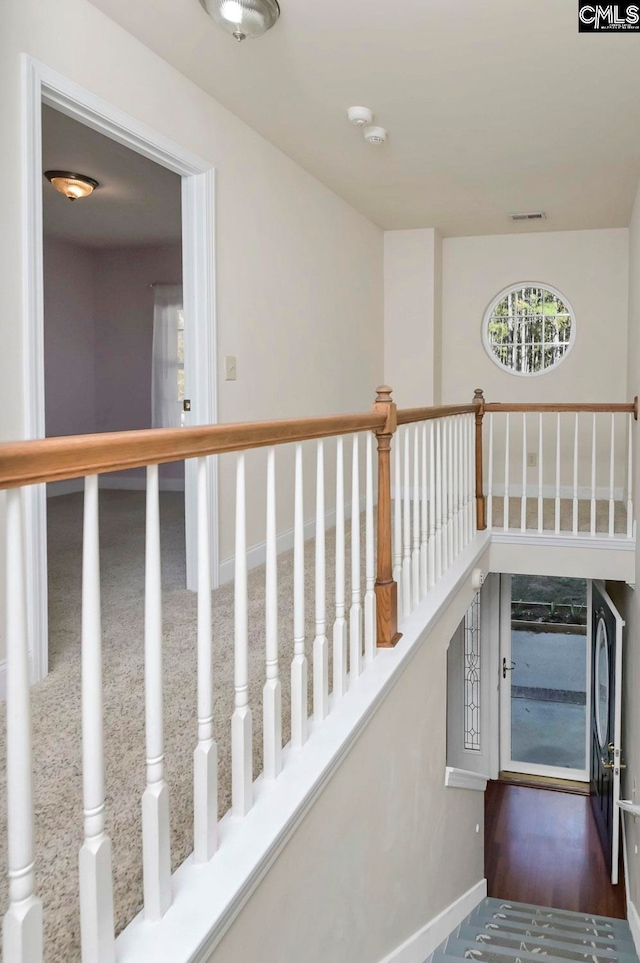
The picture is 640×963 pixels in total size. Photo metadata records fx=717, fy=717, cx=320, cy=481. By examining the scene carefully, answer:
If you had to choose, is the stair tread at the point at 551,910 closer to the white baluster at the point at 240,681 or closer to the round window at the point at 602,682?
the round window at the point at 602,682

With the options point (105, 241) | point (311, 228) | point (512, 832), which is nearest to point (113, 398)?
point (105, 241)

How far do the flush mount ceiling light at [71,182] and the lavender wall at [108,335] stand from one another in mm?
2679


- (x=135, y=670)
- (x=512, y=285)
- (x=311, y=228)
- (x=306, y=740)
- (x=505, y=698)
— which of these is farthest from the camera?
(x=505, y=698)

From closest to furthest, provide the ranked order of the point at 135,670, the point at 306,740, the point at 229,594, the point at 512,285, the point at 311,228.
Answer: the point at 306,740 < the point at 135,670 < the point at 229,594 < the point at 311,228 < the point at 512,285

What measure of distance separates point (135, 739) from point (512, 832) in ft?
17.9

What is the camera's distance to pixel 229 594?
354 centimetres

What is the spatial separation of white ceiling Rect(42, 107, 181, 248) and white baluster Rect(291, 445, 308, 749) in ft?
10.6

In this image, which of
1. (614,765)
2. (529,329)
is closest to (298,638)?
(614,765)

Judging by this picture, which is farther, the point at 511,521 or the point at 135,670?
the point at 511,521

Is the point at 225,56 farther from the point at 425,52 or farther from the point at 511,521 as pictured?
the point at 511,521

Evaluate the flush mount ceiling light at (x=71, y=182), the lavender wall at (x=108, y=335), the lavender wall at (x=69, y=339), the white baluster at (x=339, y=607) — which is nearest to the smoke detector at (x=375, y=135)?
the flush mount ceiling light at (x=71, y=182)

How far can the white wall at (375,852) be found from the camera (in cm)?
159

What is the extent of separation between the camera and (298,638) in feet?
5.59

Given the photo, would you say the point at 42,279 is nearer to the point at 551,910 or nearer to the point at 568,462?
the point at 551,910
